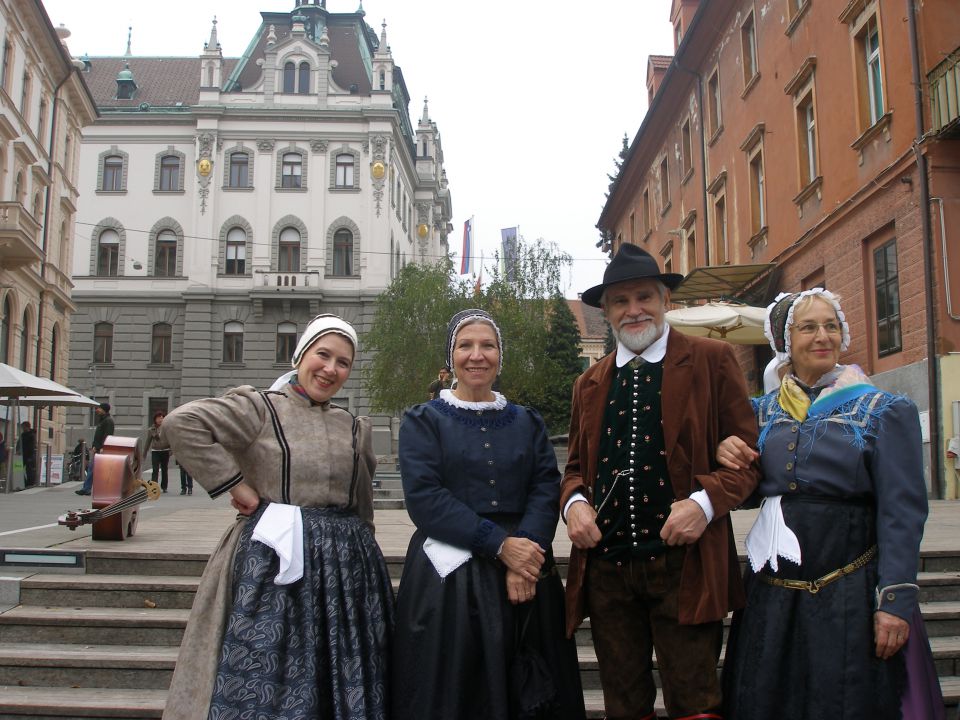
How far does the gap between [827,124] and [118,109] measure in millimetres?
34140

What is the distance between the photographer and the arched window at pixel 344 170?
36.8m

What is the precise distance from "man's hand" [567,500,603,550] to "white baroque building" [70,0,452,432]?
3250cm

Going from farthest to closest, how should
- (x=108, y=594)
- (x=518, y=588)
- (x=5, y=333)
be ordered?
(x=5, y=333), (x=108, y=594), (x=518, y=588)

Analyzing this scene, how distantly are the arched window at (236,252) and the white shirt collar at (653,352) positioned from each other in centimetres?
3488

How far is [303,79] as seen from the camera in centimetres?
3738

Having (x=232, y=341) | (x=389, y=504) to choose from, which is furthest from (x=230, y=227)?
(x=389, y=504)

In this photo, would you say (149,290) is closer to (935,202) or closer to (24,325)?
(24,325)

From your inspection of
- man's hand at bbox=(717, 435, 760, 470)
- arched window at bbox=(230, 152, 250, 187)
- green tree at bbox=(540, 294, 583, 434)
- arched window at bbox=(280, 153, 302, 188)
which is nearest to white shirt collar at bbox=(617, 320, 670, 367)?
man's hand at bbox=(717, 435, 760, 470)

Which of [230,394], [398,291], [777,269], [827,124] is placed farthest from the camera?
[398,291]

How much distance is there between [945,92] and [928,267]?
214 centimetres

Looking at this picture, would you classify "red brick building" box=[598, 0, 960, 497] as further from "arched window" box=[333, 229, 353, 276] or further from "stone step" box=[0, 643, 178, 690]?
"arched window" box=[333, 229, 353, 276]

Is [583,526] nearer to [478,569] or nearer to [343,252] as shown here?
[478,569]

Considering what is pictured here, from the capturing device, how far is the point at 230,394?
3.58 m

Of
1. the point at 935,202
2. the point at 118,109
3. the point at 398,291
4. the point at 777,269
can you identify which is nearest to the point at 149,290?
the point at 118,109
